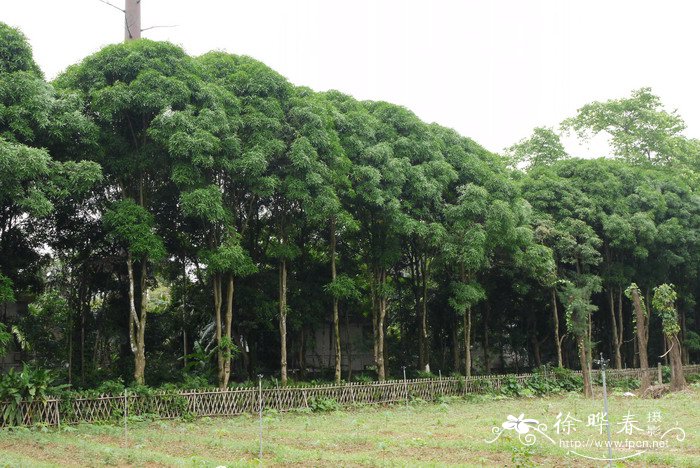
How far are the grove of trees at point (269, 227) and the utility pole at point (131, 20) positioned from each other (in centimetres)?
325

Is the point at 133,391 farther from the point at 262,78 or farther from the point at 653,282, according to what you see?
the point at 653,282

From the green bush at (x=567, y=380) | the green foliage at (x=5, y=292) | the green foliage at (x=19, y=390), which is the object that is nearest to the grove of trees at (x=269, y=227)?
the green foliage at (x=5, y=292)

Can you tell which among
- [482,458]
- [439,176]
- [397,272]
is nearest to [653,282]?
[397,272]

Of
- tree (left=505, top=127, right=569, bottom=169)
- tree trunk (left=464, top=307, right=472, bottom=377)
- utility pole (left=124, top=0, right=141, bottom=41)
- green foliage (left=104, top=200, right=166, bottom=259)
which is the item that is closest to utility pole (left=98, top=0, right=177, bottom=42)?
utility pole (left=124, top=0, right=141, bottom=41)

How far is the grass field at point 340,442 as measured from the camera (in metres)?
10.8

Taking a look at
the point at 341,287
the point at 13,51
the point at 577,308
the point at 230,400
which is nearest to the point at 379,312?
the point at 341,287

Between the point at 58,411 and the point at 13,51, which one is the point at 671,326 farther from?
the point at 13,51

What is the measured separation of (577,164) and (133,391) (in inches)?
920

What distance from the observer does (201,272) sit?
2548cm

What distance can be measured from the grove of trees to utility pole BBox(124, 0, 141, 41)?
325 cm

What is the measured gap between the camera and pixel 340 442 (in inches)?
532

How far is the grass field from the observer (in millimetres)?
10836

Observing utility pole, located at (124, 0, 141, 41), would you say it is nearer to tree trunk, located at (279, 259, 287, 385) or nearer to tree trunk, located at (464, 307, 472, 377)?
tree trunk, located at (279, 259, 287, 385)

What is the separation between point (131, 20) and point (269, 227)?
8.77 meters
